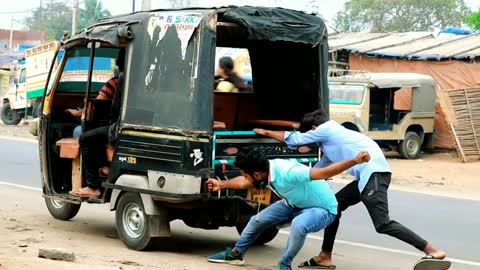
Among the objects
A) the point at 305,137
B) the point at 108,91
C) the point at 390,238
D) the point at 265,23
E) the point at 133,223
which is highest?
the point at 265,23

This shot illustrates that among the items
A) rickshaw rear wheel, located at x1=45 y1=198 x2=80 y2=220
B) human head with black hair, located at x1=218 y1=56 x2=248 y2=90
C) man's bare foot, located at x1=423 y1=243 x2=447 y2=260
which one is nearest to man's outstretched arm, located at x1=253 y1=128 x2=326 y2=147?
man's bare foot, located at x1=423 y1=243 x2=447 y2=260

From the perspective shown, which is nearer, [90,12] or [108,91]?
[108,91]

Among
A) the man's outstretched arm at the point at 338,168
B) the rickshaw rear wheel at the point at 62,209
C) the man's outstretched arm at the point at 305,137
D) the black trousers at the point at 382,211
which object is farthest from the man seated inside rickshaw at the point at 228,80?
the man's outstretched arm at the point at 338,168

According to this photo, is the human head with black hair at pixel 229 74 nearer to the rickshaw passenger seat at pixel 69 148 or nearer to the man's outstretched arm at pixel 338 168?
the rickshaw passenger seat at pixel 69 148

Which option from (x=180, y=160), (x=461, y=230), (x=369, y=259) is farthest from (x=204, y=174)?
(x=461, y=230)

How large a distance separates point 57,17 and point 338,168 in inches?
3306

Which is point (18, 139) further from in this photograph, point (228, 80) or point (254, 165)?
point (254, 165)

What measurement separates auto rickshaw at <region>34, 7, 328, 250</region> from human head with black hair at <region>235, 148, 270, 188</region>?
670mm

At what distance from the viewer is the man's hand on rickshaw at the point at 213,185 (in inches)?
301

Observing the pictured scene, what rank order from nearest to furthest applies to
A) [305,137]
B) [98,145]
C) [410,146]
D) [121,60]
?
[305,137], [121,60], [98,145], [410,146]

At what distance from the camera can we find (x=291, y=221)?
777cm

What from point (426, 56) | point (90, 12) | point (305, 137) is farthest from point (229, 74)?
point (90, 12)

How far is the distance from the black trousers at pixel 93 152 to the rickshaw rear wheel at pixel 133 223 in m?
0.63

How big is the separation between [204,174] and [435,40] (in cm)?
2168
